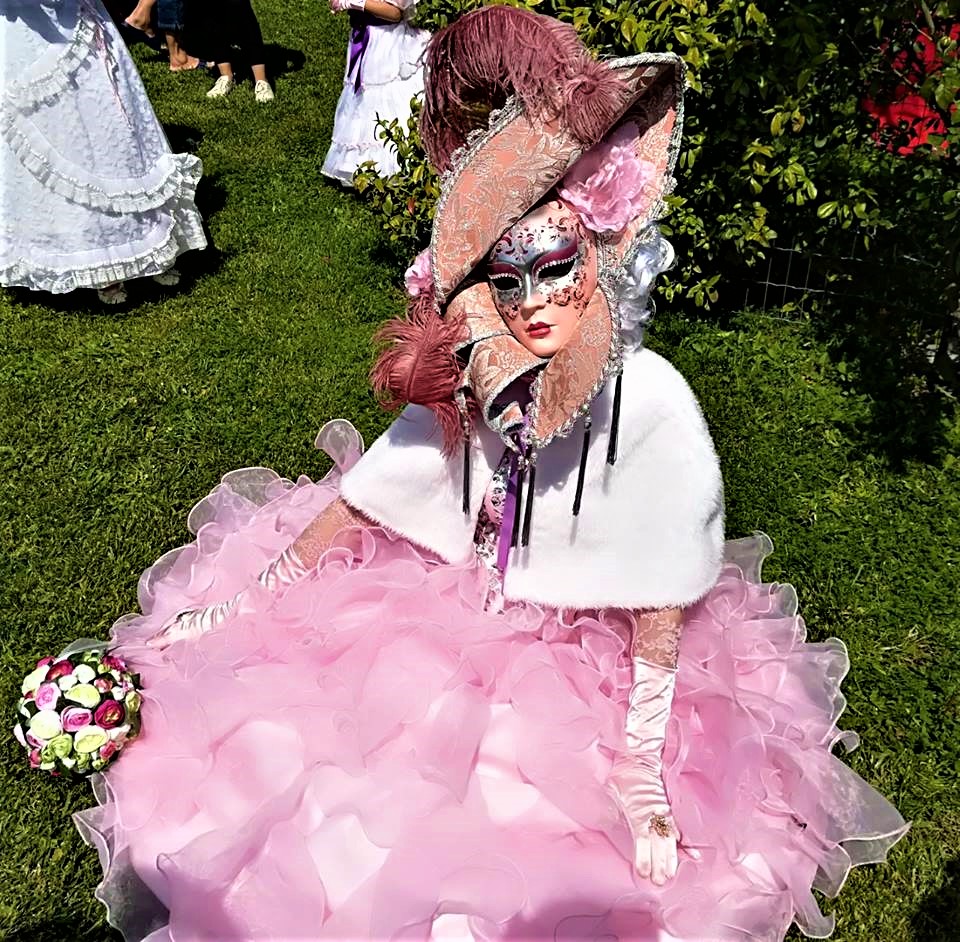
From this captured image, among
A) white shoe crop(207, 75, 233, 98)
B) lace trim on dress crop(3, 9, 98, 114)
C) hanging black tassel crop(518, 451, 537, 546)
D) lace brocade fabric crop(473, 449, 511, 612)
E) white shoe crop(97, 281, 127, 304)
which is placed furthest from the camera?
white shoe crop(207, 75, 233, 98)

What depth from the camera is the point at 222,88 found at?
7160mm

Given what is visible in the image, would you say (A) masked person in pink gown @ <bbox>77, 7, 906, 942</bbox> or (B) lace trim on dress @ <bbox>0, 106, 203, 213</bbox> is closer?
(A) masked person in pink gown @ <bbox>77, 7, 906, 942</bbox>

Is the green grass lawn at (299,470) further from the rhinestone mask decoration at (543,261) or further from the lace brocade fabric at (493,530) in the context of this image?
the rhinestone mask decoration at (543,261)

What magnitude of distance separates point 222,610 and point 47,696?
429 mm

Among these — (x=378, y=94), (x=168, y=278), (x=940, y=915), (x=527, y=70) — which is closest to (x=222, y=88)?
(x=378, y=94)

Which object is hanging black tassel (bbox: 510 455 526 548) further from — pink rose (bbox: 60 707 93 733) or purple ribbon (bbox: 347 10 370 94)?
purple ribbon (bbox: 347 10 370 94)

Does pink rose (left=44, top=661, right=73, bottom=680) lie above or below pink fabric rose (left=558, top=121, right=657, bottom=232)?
below

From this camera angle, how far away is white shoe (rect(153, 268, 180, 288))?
4.51 meters

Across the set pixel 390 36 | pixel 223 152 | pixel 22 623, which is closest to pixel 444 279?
pixel 22 623

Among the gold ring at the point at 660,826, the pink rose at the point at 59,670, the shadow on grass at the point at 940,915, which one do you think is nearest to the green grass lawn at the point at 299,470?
the shadow on grass at the point at 940,915

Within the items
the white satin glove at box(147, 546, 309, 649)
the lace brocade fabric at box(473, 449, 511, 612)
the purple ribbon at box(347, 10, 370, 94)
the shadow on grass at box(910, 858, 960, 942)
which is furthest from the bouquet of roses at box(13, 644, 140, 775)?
the purple ribbon at box(347, 10, 370, 94)

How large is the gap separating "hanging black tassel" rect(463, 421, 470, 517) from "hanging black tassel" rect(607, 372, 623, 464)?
30 cm

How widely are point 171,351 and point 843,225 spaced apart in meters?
2.90

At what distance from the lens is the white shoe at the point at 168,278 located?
451cm
